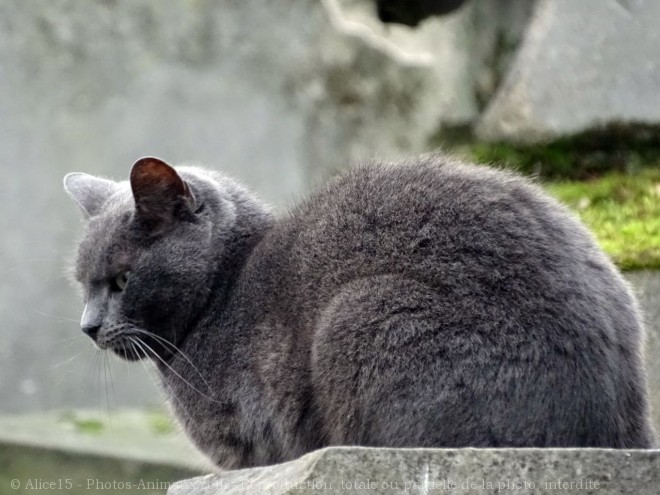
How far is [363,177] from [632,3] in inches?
95.9

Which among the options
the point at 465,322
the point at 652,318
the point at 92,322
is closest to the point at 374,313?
the point at 465,322

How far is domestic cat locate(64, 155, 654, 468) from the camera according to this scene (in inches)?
93.3

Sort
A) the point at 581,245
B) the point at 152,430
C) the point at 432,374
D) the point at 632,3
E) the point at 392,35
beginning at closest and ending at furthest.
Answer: the point at 432,374, the point at 581,245, the point at 632,3, the point at 152,430, the point at 392,35

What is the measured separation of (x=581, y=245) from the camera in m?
2.54

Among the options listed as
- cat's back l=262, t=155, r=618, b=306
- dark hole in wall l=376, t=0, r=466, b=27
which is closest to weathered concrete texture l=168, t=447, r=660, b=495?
cat's back l=262, t=155, r=618, b=306

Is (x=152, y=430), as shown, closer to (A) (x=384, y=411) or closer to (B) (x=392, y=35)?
(B) (x=392, y=35)

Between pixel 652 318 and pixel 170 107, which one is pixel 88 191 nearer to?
pixel 652 318

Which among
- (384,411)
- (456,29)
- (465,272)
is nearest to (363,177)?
(465,272)

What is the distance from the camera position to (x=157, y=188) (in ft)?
9.39

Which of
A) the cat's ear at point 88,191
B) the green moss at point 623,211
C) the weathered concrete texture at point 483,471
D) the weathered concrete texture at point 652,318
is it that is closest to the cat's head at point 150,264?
the cat's ear at point 88,191

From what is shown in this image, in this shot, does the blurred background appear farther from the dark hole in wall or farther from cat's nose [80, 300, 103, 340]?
cat's nose [80, 300, 103, 340]

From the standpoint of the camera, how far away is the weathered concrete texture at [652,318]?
357 centimetres

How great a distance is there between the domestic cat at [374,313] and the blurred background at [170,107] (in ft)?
7.91

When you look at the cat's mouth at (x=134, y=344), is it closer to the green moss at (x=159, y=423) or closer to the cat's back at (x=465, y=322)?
the cat's back at (x=465, y=322)
